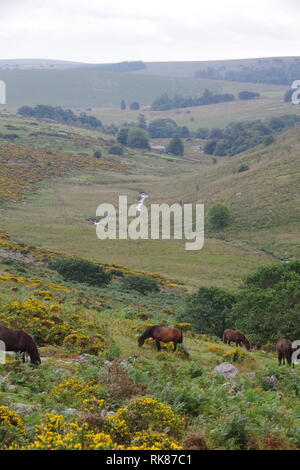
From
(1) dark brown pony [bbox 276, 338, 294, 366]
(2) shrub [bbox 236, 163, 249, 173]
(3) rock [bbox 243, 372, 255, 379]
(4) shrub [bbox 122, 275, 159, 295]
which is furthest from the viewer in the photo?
(2) shrub [bbox 236, 163, 249, 173]

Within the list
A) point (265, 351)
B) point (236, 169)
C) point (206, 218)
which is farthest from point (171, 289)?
point (236, 169)

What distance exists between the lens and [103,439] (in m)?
7.61

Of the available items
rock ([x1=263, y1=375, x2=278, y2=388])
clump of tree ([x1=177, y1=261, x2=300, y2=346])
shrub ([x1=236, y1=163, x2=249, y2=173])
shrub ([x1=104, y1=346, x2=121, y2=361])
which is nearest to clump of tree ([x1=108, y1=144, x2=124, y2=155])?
shrub ([x1=236, y1=163, x2=249, y2=173])

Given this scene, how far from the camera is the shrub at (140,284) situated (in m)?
41.7

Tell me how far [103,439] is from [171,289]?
3773 centimetres

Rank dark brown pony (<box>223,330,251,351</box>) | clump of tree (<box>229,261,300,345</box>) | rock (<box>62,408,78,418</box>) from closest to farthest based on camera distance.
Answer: rock (<box>62,408,78,418</box>) → dark brown pony (<box>223,330,251,351</box>) → clump of tree (<box>229,261,300,345</box>)

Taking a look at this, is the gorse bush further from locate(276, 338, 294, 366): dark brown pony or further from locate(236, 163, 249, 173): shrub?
locate(236, 163, 249, 173): shrub

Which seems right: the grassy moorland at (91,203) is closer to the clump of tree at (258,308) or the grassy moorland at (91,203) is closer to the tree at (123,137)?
the tree at (123,137)

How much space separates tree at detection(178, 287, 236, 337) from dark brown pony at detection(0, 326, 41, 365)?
17692mm

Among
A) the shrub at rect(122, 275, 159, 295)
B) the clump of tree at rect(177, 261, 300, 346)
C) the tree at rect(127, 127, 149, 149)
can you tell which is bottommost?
the shrub at rect(122, 275, 159, 295)

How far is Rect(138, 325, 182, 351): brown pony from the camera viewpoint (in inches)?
648

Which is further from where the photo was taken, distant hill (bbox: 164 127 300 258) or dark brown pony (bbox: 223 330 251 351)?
distant hill (bbox: 164 127 300 258)

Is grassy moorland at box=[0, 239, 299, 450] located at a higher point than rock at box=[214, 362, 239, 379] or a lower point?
higher
